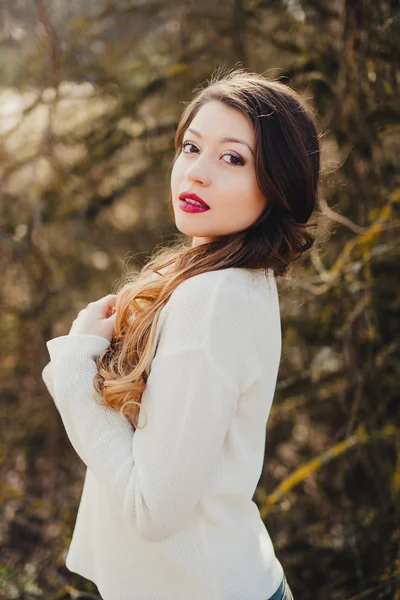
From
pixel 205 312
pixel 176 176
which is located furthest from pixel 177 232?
pixel 205 312

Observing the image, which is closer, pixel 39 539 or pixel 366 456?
pixel 366 456

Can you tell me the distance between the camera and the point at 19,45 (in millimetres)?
2871

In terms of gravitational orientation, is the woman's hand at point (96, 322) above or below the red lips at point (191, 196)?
below

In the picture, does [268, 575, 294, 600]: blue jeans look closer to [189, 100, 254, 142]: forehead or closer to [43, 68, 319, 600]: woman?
[43, 68, 319, 600]: woman

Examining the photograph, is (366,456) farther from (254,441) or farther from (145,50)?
(145,50)

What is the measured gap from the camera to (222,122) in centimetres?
120

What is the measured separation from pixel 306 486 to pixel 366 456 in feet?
1.77

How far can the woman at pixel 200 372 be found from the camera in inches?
41.2

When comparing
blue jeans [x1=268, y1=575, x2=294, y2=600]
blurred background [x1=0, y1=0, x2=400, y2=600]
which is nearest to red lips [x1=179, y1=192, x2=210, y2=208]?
blue jeans [x1=268, y1=575, x2=294, y2=600]

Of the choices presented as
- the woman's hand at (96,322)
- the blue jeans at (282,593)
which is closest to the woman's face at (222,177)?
the woman's hand at (96,322)

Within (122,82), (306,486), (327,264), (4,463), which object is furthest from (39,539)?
(122,82)

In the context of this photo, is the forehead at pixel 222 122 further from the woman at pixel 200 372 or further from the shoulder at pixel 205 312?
the shoulder at pixel 205 312

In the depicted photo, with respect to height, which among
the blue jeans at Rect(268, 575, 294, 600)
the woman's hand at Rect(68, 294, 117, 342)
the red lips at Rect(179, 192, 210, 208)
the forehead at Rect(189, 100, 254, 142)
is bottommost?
the blue jeans at Rect(268, 575, 294, 600)

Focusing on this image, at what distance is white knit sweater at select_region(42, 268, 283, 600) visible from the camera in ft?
3.41
